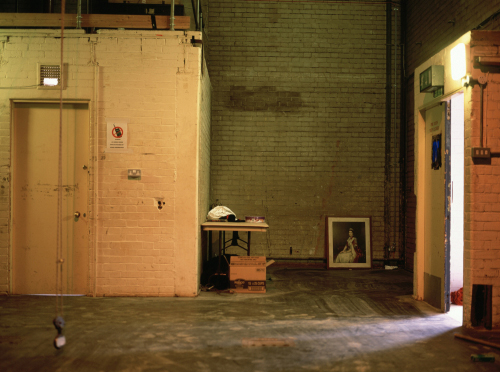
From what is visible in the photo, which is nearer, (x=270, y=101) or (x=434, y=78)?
(x=434, y=78)

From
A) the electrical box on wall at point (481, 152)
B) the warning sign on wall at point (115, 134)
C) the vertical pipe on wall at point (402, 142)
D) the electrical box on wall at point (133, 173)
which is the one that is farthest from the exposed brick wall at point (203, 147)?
the vertical pipe on wall at point (402, 142)

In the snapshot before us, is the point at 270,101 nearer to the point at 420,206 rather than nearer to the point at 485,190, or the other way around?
the point at 420,206

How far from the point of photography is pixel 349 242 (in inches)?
299

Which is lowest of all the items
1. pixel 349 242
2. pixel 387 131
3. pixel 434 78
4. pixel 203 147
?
pixel 349 242

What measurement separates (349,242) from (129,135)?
15.2ft

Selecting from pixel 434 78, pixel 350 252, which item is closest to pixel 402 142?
pixel 350 252

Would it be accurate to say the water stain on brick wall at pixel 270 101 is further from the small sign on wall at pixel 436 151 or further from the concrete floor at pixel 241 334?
the concrete floor at pixel 241 334

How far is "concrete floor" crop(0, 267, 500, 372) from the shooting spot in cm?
314

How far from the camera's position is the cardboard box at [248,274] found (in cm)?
553

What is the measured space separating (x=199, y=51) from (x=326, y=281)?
407cm

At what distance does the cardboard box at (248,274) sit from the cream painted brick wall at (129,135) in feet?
2.08

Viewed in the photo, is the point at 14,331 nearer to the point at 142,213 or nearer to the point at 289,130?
the point at 142,213

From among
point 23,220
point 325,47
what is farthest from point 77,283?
point 325,47

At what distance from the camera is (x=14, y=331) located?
3832 millimetres
